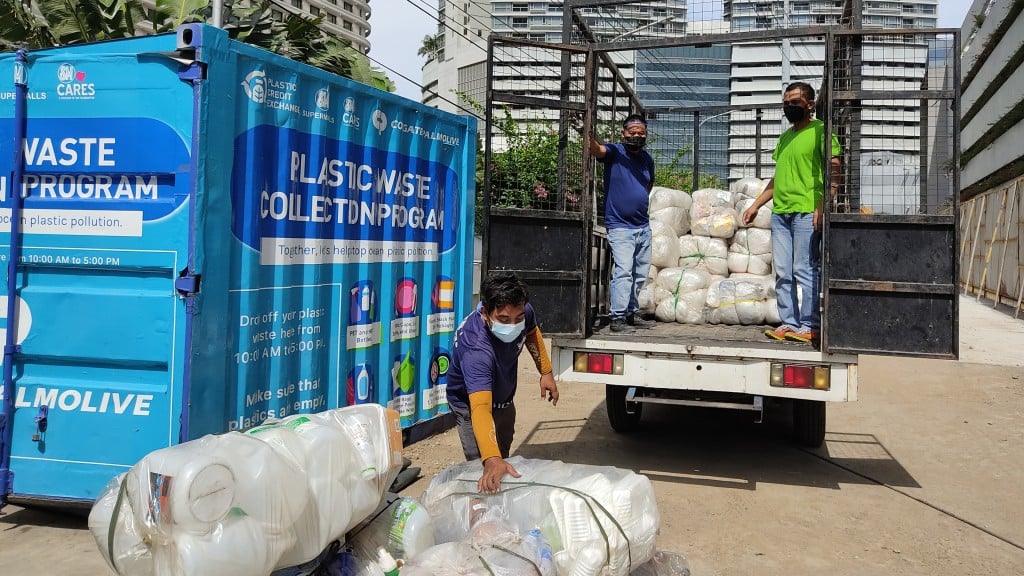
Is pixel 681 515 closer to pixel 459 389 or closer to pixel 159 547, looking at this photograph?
pixel 459 389

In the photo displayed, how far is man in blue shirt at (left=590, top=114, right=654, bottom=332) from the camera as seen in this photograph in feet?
18.3

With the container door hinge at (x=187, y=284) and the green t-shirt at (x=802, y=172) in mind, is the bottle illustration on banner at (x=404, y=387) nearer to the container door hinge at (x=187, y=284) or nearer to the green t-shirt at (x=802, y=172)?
the container door hinge at (x=187, y=284)

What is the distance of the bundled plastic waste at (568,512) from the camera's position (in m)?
2.86

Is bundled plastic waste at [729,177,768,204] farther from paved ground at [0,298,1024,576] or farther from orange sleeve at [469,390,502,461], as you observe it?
orange sleeve at [469,390,502,461]

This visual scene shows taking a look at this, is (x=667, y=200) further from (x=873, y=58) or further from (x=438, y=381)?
(x=438, y=381)

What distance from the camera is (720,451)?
5941 mm

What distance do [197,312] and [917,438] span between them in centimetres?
562

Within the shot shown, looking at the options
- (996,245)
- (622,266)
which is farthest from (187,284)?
(996,245)

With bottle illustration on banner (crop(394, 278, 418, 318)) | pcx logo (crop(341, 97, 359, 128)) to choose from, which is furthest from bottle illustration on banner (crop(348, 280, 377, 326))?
pcx logo (crop(341, 97, 359, 128))

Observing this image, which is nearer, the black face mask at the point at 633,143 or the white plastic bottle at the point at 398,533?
the white plastic bottle at the point at 398,533

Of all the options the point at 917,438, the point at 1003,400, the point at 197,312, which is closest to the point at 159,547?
the point at 197,312

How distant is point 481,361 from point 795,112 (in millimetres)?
3098

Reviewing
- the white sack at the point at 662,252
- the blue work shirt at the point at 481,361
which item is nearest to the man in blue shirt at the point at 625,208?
the white sack at the point at 662,252

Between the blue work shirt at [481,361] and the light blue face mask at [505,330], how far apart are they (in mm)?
45
